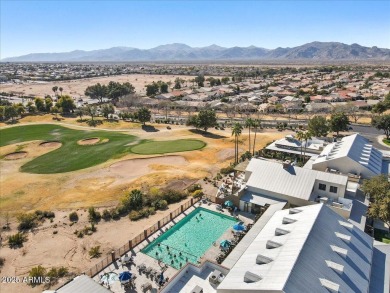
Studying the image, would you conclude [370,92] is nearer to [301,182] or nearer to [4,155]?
→ [301,182]

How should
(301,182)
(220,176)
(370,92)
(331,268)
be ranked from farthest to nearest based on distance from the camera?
(370,92) < (220,176) < (301,182) < (331,268)

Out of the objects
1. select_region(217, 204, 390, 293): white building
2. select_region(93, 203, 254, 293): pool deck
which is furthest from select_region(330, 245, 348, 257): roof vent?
select_region(93, 203, 254, 293): pool deck

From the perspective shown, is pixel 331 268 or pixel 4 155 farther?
pixel 4 155

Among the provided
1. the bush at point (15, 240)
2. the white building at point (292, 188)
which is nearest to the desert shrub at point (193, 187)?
the white building at point (292, 188)

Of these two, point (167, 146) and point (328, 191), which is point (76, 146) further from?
point (328, 191)

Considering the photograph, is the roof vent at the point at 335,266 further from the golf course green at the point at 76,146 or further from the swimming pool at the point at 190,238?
the golf course green at the point at 76,146

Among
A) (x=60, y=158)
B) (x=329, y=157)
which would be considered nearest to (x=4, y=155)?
(x=60, y=158)

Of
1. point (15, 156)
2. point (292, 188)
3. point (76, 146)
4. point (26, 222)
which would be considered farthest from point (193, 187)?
point (15, 156)
